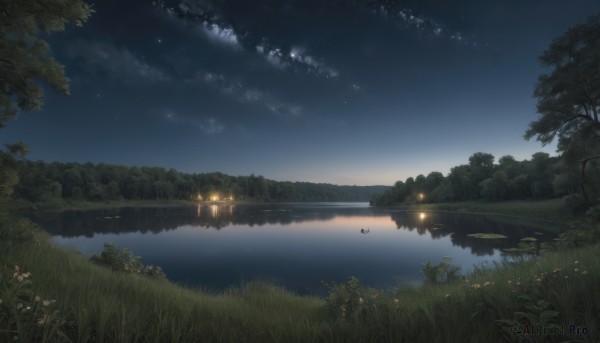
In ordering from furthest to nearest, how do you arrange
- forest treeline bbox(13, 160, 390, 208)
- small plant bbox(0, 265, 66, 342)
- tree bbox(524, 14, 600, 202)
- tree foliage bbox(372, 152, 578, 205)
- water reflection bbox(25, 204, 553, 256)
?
forest treeline bbox(13, 160, 390, 208), tree foliage bbox(372, 152, 578, 205), water reflection bbox(25, 204, 553, 256), tree bbox(524, 14, 600, 202), small plant bbox(0, 265, 66, 342)

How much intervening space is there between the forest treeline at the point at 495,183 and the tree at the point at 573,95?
5.63 meters

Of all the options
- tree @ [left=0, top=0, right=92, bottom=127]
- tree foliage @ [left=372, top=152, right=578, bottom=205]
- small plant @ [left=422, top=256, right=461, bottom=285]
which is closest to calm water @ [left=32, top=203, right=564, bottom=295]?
small plant @ [left=422, top=256, right=461, bottom=285]

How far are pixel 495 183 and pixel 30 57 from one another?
352 feet

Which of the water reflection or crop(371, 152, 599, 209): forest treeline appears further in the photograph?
crop(371, 152, 599, 209): forest treeline

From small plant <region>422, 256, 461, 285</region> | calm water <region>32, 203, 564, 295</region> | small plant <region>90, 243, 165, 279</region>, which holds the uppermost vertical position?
small plant <region>90, 243, 165, 279</region>

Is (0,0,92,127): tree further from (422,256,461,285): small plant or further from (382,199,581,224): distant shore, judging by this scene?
(382,199,581,224): distant shore

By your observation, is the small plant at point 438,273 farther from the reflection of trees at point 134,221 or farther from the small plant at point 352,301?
the reflection of trees at point 134,221

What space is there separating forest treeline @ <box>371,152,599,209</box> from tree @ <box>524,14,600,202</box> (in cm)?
563

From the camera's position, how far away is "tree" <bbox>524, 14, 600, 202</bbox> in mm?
19328

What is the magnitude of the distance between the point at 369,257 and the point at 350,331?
26866 millimetres

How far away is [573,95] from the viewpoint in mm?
20094

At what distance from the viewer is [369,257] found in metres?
28.5

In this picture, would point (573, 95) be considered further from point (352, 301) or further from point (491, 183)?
point (491, 183)

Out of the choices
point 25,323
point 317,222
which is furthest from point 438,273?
point 317,222
